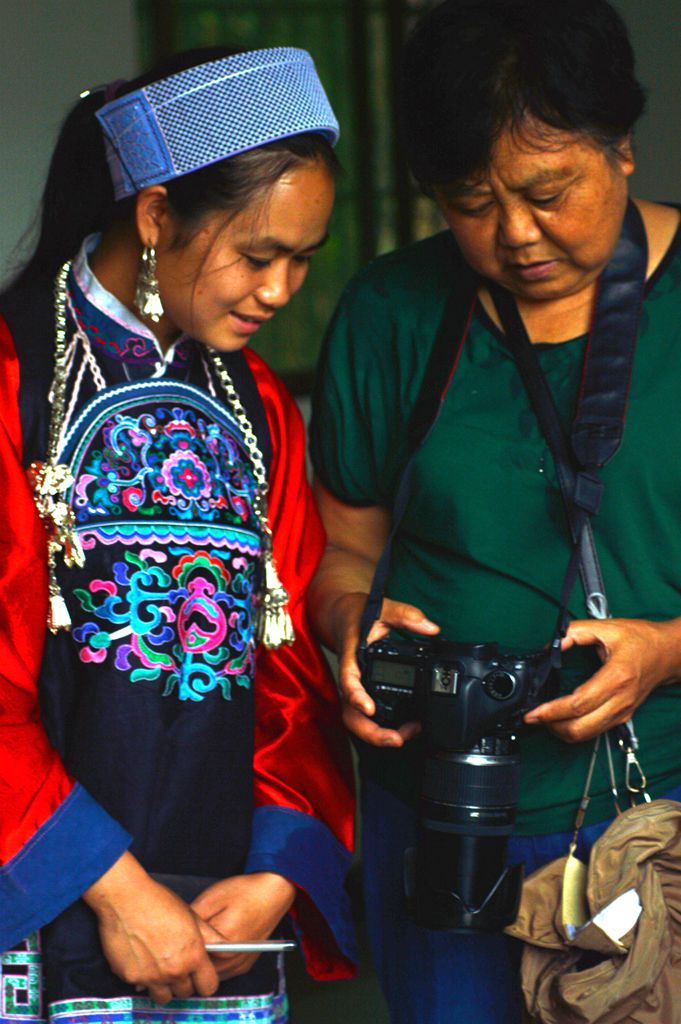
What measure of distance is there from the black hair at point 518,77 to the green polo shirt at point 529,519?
8.4 inches

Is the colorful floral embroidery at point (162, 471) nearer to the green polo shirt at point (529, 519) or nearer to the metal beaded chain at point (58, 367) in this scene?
the metal beaded chain at point (58, 367)

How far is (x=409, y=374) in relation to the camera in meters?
1.78

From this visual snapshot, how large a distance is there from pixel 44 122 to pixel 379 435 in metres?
1.66

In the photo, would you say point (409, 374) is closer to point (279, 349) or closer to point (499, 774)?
point (499, 774)

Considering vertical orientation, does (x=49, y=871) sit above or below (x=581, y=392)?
below

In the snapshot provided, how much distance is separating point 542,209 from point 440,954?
0.82 meters

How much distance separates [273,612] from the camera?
1.75 metres

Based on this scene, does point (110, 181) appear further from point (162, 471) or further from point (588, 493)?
point (588, 493)

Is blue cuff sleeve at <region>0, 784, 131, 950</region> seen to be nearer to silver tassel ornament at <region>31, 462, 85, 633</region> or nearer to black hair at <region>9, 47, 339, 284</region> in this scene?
silver tassel ornament at <region>31, 462, 85, 633</region>

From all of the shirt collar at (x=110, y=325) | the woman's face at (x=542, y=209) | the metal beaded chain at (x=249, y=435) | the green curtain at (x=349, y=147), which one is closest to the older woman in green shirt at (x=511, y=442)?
the woman's face at (x=542, y=209)

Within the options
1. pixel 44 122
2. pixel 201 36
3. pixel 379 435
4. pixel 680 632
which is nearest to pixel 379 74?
pixel 201 36

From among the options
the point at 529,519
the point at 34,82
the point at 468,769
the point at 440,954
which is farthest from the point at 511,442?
the point at 34,82

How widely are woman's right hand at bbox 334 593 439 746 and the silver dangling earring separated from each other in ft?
1.34

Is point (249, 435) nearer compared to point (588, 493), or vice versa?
point (588, 493)
